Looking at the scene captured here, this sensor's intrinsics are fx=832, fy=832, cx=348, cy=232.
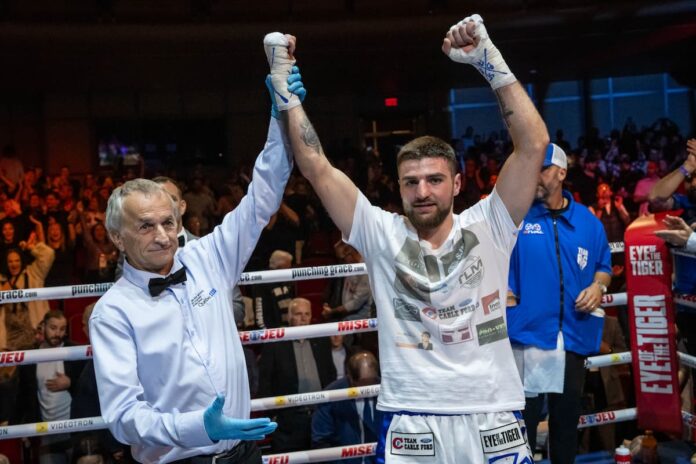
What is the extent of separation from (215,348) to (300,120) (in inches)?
30.7

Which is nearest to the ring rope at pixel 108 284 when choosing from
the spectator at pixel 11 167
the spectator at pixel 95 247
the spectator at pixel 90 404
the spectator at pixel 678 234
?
the spectator at pixel 678 234

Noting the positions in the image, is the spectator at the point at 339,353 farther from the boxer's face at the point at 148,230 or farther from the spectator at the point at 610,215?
the spectator at the point at 610,215

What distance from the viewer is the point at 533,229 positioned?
365cm

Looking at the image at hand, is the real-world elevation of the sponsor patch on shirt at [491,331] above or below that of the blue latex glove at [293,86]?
below

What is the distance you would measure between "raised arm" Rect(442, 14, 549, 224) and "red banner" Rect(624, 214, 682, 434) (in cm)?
173

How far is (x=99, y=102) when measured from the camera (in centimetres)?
1606

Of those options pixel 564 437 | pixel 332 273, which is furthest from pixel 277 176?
pixel 564 437

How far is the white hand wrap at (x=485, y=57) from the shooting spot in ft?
8.37

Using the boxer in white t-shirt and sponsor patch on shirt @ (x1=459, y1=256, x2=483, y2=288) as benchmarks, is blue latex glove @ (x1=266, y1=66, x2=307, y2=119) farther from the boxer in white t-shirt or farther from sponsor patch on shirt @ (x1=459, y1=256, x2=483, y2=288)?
sponsor patch on shirt @ (x1=459, y1=256, x2=483, y2=288)

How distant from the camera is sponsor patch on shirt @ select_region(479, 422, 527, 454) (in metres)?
2.47

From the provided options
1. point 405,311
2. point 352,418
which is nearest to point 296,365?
point 352,418

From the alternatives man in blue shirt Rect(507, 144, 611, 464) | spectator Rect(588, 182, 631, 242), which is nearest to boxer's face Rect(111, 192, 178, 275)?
→ man in blue shirt Rect(507, 144, 611, 464)

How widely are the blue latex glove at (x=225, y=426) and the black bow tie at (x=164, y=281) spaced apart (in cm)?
41

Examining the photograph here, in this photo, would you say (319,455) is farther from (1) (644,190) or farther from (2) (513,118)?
(1) (644,190)
